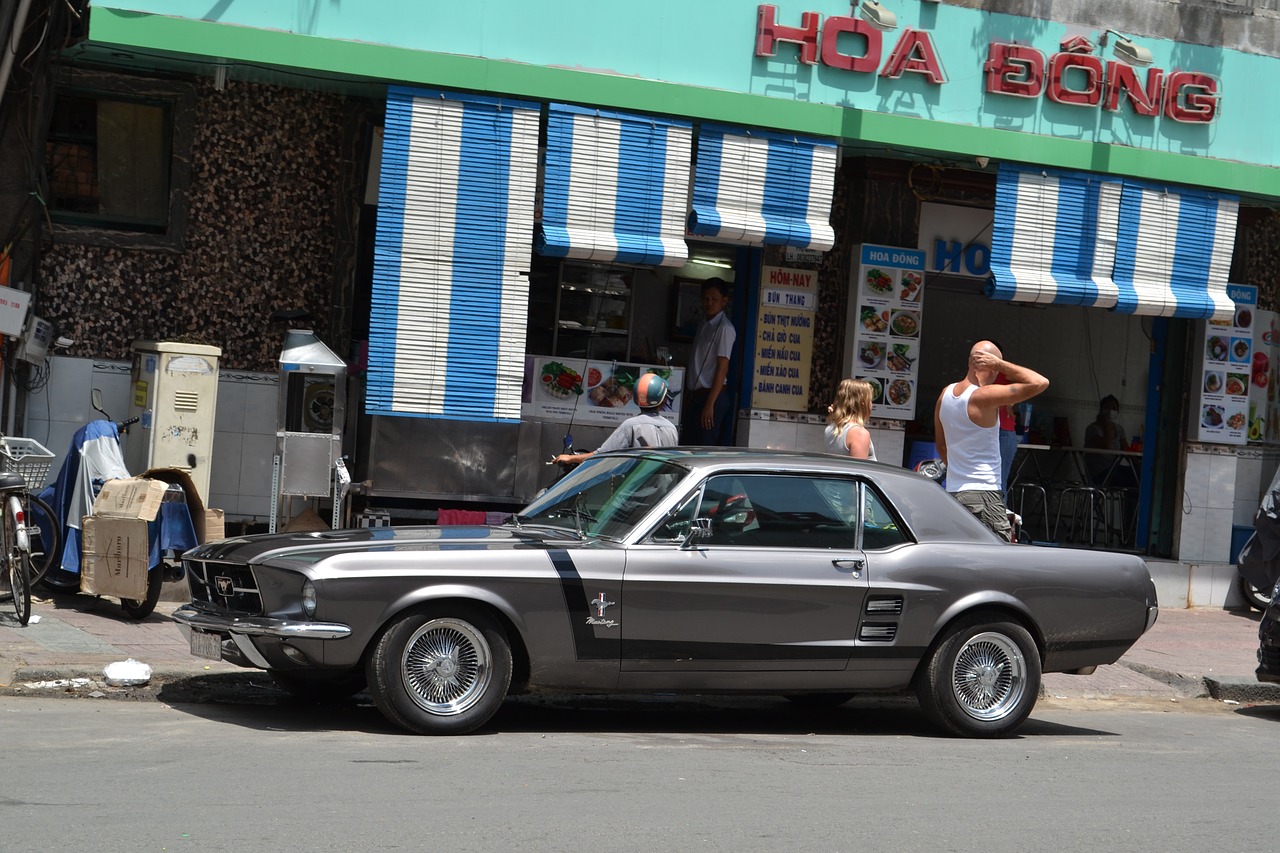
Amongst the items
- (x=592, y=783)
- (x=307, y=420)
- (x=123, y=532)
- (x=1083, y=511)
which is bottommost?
(x=592, y=783)

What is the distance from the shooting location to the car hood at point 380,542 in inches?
279

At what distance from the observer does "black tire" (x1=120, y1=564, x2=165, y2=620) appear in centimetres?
964

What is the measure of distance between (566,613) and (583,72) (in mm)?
5561

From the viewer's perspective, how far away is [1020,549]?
26.9 ft

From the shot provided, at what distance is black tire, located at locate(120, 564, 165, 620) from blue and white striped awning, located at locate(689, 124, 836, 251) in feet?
15.7

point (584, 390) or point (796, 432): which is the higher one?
point (584, 390)

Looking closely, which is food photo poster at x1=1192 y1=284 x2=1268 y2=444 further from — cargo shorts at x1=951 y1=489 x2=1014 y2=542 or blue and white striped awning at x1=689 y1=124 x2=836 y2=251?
cargo shorts at x1=951 y1=489 x2=1014 y2=542

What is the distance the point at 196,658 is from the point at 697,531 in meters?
3.18

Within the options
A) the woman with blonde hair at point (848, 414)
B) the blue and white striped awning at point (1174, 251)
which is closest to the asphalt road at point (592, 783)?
the woman with blonde hair at point (848, 414)

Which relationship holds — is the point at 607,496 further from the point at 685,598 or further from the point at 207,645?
the point at 207,645

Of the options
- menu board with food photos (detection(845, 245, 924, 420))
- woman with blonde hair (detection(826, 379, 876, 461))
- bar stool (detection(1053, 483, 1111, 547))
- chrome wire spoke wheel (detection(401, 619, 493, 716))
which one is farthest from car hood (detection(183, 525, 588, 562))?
bar stool (detection(1053, 483, 1111, 547))

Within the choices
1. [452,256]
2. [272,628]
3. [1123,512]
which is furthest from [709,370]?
[272,628]

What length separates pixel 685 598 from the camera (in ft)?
24.3

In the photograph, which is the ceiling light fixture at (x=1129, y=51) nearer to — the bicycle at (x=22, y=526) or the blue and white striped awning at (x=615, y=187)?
the blue and white striped awning at (x=615, y=187)
